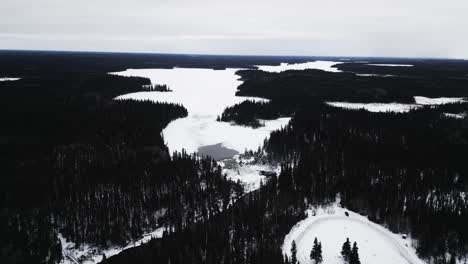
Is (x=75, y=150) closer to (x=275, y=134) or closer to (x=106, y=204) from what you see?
(x=106, y=204)

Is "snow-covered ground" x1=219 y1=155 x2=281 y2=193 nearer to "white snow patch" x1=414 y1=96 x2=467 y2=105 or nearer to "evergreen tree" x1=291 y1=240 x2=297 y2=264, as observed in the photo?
"evergreen tree" x1=291 y1=240 x2=297 y2=264

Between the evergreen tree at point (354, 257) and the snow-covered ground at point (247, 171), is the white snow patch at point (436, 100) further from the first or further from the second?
the evergreen tree at point (354, 257)

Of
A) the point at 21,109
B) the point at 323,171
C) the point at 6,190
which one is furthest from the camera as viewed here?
the point at 21,109

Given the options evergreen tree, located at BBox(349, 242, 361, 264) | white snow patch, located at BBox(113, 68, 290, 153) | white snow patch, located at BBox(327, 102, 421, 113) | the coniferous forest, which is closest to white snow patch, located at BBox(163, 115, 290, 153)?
white snow patch, located at BBox(113, 68, 290, 153)

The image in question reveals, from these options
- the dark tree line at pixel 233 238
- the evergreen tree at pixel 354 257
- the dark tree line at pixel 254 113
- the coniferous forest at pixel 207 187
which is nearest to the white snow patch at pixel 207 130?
the dark tree line at pixel 254 113

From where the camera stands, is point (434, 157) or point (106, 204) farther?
point (434, 157)

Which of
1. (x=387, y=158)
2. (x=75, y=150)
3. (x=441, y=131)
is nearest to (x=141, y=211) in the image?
(x=75, y=150)
